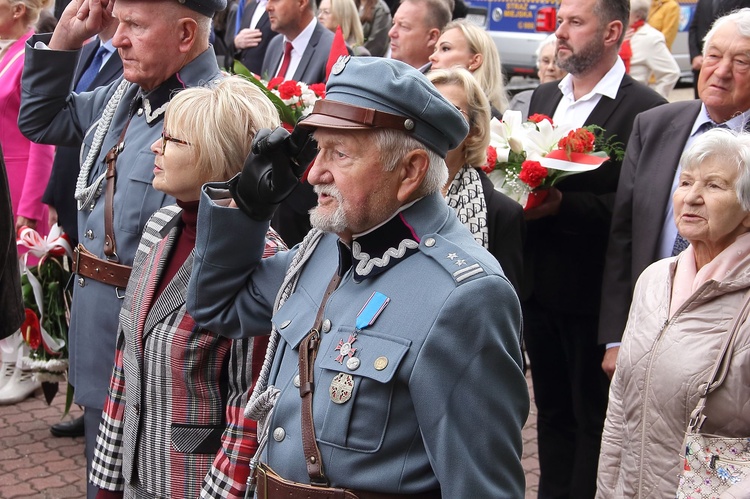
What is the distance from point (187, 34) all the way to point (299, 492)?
211 cm

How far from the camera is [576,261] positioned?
15.1ft

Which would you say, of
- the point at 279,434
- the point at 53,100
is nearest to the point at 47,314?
the point at 53,100

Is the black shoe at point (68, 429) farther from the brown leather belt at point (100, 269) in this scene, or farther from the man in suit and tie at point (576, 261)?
the man in suit and tie at point (576, 261)

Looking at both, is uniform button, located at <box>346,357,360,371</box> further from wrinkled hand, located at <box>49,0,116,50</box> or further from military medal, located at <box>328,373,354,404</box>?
wrinkled hand, located at <box>49,0,116,50</box>

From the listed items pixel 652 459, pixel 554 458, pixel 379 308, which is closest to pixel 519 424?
pixel 379 308

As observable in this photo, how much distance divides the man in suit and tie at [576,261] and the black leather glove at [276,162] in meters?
1.84

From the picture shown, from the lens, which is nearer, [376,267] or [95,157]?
[376,267]

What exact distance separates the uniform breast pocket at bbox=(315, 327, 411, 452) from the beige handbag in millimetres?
1346

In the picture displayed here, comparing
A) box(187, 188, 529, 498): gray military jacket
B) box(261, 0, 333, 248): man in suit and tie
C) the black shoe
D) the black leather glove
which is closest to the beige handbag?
box(187, 188, 529, 498): gray military jacket

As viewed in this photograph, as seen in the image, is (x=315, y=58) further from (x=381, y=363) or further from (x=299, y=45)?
(x=381, y=363)

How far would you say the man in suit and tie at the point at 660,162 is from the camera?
4.04 m

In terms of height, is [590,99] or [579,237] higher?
[590,99]

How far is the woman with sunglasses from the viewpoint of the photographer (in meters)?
3.03

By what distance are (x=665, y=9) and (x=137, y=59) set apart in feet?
27.4
